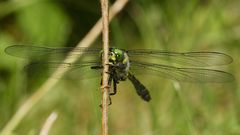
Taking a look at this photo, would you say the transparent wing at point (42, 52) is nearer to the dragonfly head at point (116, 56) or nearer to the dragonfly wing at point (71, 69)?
the dragonfly wing at point (71, 69)

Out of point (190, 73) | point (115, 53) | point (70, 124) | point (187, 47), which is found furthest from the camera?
point (187, 47)

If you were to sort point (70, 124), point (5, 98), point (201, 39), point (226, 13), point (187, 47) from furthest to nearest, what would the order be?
point (226, 13), point (201, 39), point (187, 47), point (5, 98), point (70, 124)

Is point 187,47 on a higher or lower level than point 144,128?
higher

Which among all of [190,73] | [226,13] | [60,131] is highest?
[226,13]

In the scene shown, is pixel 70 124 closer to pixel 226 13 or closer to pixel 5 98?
pixel 5 98

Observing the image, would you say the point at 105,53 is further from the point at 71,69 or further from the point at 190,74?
the point at 71,69

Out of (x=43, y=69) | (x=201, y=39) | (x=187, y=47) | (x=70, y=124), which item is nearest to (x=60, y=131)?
(x=70, y=124)
